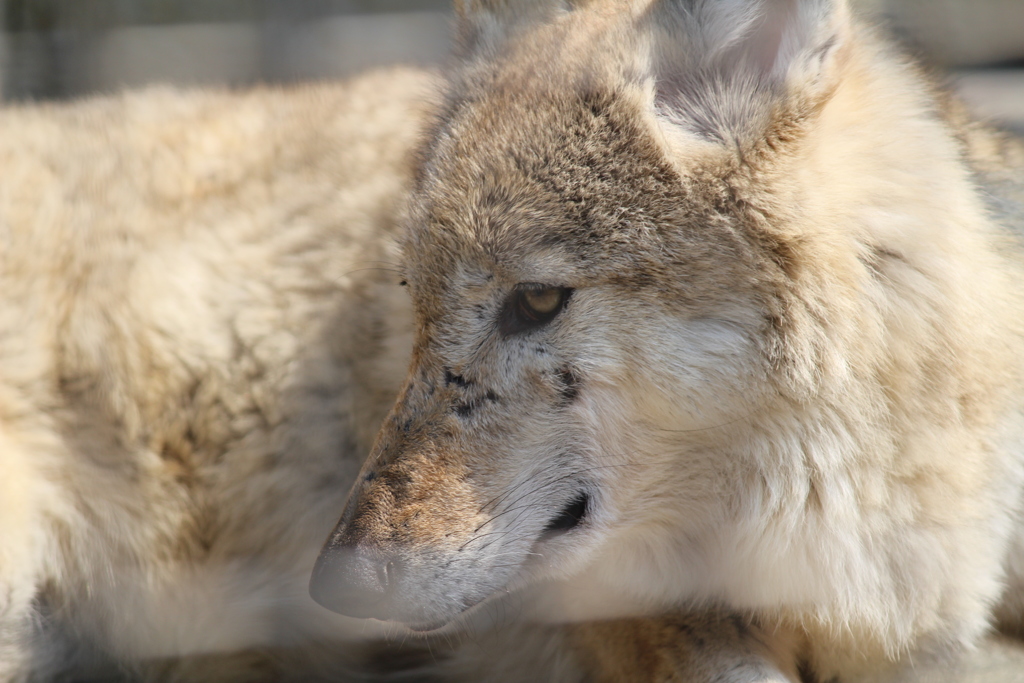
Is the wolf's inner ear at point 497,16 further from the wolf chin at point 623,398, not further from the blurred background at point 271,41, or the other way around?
the blurred background at point 271,41

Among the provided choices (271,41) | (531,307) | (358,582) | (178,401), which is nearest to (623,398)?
(531,307)

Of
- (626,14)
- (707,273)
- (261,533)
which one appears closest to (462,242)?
(707,273)

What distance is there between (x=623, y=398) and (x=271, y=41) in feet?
7.75

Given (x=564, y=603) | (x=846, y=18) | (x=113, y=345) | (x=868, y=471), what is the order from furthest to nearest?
(x=113, y=345) → (x=564, y=603) → (x=868, y=471) → (x=846, y=18)

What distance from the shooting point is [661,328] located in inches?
71.4

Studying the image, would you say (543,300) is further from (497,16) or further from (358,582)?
(497,16)

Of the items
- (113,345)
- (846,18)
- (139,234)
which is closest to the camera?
(846,18)

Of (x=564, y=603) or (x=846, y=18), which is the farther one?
(x=564, y=603)

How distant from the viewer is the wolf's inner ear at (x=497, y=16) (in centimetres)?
235

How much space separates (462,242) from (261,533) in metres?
1.29

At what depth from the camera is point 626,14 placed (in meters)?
2.10

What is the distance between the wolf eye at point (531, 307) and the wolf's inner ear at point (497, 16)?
0.79 metres

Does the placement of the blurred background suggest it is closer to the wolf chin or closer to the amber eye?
the wolf chin

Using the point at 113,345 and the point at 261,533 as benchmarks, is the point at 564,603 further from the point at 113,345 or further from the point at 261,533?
the point at 113,345
